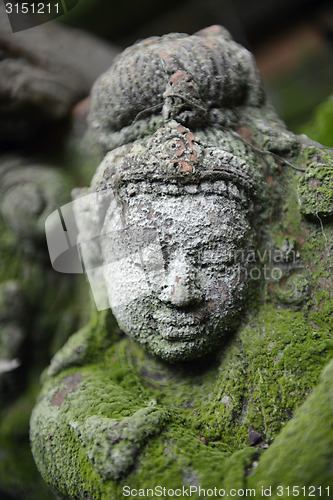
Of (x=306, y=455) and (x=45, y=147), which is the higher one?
(x=45, y=147)

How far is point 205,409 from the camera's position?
1124mm

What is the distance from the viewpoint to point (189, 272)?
1.05 meters

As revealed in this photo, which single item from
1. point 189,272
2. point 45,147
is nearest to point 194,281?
point 189,272

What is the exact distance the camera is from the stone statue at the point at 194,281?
3.32 ft

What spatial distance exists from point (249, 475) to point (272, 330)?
35cm

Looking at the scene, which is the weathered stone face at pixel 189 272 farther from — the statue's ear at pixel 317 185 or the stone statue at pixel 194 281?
the statue's ear at pixel 317 185

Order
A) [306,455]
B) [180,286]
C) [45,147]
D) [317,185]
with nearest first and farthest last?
[306,455] → [180,286] → [317,185] → [45,147]

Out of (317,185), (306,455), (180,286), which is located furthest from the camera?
(317,185)

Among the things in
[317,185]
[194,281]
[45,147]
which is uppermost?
[45,147]

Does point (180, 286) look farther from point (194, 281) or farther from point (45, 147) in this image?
point (45, 147)

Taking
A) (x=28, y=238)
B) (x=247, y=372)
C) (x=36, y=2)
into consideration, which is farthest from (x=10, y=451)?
(x=36, y=2)

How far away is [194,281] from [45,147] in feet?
4.13

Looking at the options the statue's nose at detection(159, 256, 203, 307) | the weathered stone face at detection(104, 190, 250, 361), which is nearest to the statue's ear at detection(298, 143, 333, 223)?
the weathered stone face at detection(104, 190, 250, 361)

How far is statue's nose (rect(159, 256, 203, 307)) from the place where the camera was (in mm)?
1030
